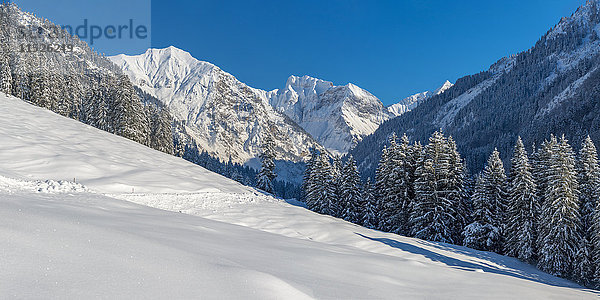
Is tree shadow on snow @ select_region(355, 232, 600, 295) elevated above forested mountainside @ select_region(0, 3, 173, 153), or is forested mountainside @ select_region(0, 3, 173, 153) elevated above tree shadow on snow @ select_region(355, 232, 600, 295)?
forested mountainside @ select_region(0, 3, 173, 153)

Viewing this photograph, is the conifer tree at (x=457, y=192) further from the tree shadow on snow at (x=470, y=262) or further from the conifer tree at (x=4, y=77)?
the conifer tree at (x=4, y=77)

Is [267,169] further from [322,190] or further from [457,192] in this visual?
[457,192]

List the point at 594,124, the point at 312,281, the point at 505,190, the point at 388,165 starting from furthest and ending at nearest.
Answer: the point at 594,124 → the point at 388,165 → the point at 505,190 → the point at 312,281

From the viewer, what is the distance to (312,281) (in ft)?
18.6

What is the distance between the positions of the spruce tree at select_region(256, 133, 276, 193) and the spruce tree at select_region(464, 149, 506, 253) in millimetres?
26995

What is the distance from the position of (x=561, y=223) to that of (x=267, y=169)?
34196mm

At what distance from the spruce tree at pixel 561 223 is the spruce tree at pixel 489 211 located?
14.0 feet

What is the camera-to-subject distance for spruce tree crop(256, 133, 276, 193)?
1866 inches

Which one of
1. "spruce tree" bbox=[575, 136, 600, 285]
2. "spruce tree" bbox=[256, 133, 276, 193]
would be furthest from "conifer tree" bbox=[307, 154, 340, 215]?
"spruce tree" bbox=[575, 136, 600, 285]

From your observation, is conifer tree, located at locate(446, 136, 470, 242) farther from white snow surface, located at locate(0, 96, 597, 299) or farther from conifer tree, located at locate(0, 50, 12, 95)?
conifer tree, located at locate(0, 50, 12, 95)

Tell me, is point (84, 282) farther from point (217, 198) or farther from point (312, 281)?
point (217, 198)

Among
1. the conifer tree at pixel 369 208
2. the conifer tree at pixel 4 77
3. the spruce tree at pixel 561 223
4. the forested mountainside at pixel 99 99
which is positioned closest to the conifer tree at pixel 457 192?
the spruce tree at pixel 561 223

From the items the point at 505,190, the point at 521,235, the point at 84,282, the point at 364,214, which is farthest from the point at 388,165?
the point at 84,282

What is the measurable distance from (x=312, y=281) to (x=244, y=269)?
1.27 m
